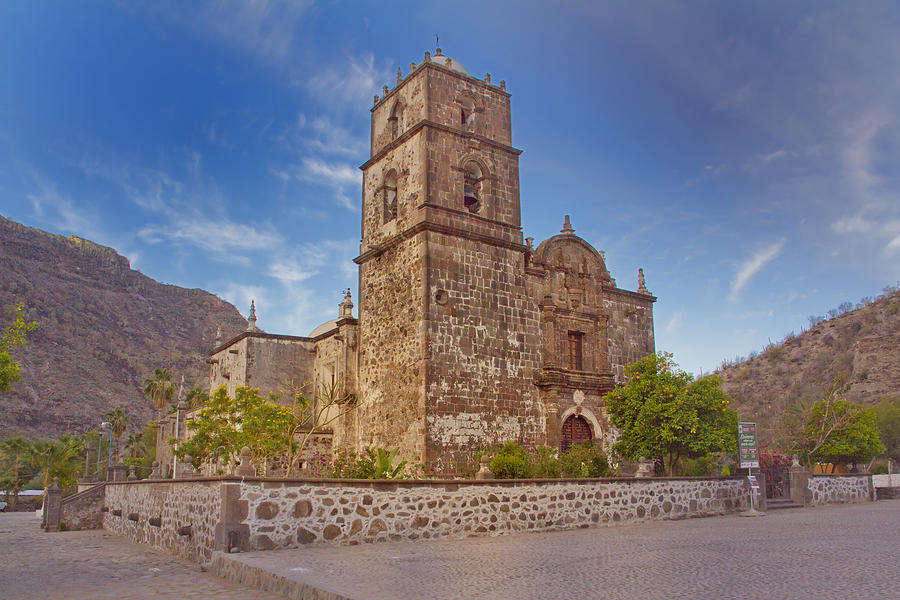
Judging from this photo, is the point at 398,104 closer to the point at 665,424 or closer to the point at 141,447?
the point at 665,424

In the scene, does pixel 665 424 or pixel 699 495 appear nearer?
pixel 699 495

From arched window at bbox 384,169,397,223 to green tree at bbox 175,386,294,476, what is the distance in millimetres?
7055

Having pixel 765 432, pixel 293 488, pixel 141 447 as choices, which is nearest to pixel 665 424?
pixel 293 488

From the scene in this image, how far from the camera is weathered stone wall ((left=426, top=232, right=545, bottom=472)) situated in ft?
65.6

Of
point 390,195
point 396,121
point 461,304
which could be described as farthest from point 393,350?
point 396,121

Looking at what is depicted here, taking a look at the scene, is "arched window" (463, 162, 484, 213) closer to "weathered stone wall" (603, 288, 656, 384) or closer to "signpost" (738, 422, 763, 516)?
"weathered stone wall" (603, 288, 656, 384)

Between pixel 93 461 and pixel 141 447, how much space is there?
373cm

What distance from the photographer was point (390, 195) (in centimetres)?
2380

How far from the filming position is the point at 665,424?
67.1 feet

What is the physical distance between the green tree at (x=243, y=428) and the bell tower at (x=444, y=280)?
2.69 m

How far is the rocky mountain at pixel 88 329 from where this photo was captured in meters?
72.6

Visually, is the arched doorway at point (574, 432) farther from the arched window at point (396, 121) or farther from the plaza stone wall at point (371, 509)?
the arched window at point (396, 121)

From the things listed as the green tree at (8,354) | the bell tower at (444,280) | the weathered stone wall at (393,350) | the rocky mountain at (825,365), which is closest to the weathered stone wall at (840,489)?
the bell tower at (444,280)

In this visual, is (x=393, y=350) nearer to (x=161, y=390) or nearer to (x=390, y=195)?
(x=390, y=195)
